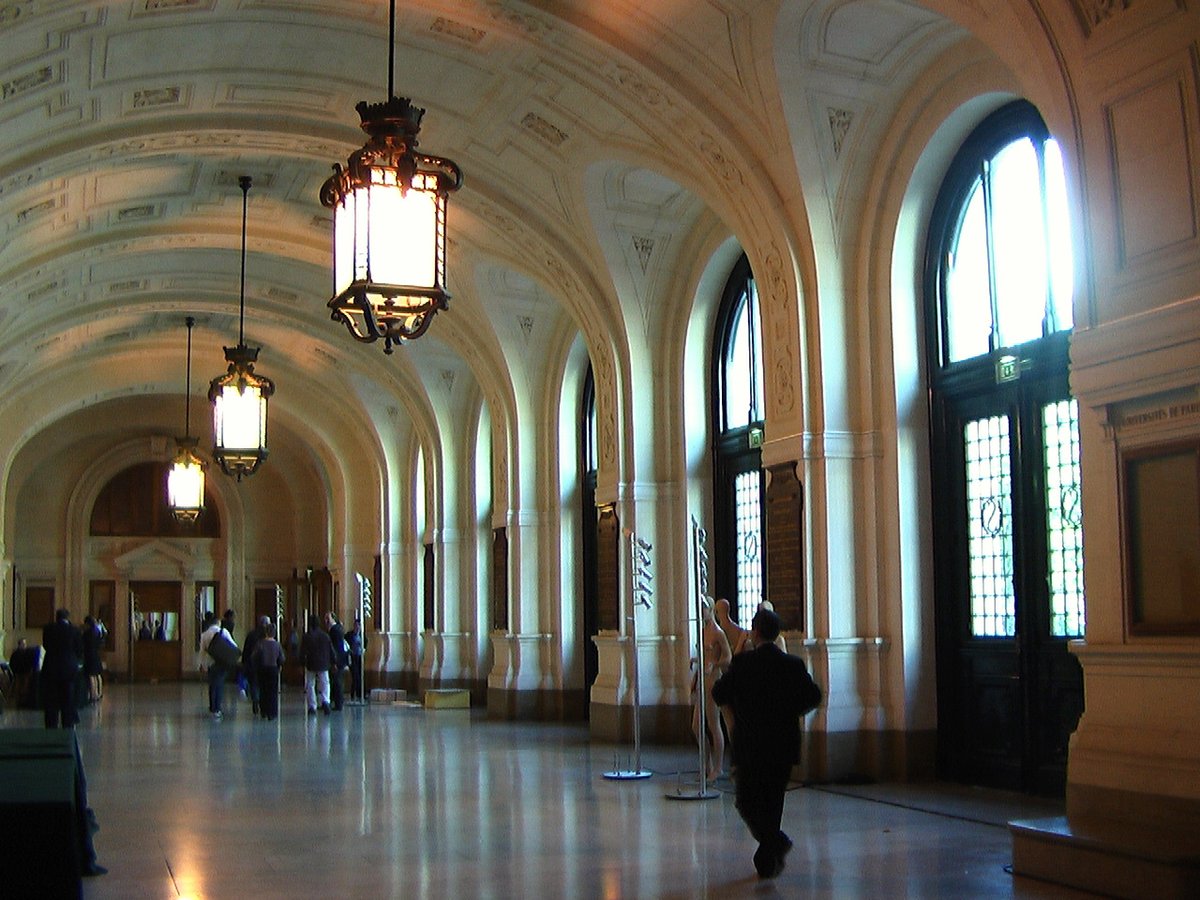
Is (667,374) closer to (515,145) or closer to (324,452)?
(515,145)

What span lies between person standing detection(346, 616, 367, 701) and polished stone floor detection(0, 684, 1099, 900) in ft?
26.8

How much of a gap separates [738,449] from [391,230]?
661 cm

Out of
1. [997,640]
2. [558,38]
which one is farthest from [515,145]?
[997,640]

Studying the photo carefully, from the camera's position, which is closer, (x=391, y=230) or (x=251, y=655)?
(x=391, y=230)

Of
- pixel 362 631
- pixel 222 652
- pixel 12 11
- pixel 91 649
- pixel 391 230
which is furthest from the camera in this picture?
pixel 362 631

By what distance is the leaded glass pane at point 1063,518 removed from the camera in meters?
9.55

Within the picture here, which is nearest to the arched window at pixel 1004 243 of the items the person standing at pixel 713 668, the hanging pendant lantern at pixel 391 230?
the person standing at pixel 713 668

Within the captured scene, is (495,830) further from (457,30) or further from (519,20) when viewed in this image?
(457,30)

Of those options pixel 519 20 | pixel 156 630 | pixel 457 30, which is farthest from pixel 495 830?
pixel 156 630

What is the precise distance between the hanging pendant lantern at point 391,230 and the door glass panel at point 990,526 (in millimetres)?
4486

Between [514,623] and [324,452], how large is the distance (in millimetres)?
10757

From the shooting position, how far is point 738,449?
14180 millimetres

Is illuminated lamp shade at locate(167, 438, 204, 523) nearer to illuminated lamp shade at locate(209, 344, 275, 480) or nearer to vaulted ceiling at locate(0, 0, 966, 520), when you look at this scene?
vaulted ceiling at locate(0, 0, 966, 520)

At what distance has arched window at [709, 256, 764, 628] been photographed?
13898 mm
